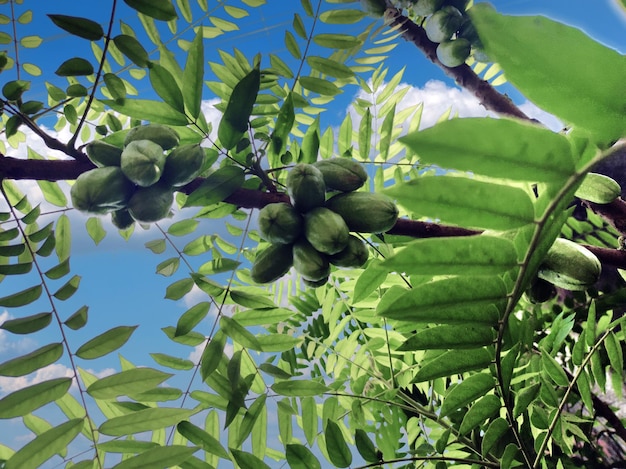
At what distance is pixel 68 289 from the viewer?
44.9 inches

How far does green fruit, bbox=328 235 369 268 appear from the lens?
3.46ft

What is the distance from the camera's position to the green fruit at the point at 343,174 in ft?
3.51

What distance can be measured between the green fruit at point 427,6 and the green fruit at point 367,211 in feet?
4.25

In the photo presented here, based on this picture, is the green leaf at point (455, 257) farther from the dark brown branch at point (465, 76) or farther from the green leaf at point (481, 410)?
the dark brown branch at point (465, 76)

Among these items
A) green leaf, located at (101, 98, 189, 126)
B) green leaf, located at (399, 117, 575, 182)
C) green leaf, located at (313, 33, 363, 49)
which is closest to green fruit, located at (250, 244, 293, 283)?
green leaf, located at (101, 98, 189, 126)

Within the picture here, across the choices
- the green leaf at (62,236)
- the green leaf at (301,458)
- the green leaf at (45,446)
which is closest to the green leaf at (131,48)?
the green leaf at (62,236)

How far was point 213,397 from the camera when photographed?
3.82 feet

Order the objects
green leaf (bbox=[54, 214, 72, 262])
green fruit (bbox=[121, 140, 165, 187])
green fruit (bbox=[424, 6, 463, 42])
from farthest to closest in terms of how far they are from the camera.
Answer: green fruit (bbox=[424, 6, 463, 42]), green leaf (bbox=[54, 214, 72, 262]), green fruit (bbox=[121, 140, 165, 187])

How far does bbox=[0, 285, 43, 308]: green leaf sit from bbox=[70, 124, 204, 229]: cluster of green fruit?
0.92 feet

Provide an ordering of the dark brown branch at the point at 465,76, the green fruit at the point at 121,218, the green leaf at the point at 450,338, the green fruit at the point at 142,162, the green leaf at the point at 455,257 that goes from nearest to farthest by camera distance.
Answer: the green leaf at the point at 455,257 < the green leaf at the point at 450,338 < the green fruit at the point at 142,162 < the green fruit at the point at 121,218 < the dark brown branch at the point at 465,76

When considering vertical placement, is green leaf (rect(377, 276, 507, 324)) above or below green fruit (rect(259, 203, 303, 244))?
below

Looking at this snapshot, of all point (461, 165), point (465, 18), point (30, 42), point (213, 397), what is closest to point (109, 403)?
point (213, 397)

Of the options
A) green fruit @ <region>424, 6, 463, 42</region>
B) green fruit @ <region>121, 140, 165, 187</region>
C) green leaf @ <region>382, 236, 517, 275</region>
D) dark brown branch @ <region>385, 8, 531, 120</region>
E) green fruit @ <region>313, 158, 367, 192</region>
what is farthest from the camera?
dark brown branch @ <region>385, 8, 531, 120</region>

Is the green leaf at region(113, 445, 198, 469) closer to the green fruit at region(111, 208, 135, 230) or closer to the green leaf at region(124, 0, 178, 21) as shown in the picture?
the green fruit at region(111, 208, 135, 230)
